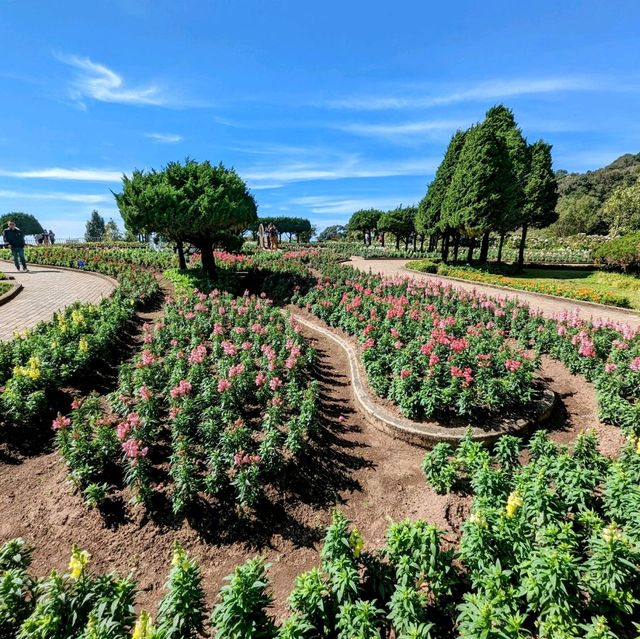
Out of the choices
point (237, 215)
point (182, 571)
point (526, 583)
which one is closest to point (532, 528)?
point (526, 583)

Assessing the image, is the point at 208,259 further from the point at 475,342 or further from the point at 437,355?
the point at 475,342

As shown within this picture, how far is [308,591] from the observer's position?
123 inches

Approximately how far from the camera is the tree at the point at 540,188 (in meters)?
25.9

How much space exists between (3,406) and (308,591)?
665cm

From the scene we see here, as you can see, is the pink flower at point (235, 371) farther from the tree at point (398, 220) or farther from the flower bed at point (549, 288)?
the tree at point (398, 220)

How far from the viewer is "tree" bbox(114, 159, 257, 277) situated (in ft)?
45.3

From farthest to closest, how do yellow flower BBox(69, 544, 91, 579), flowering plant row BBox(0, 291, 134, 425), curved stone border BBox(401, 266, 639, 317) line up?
curved stone border BBox(401, 266, 639, 317) < flowering plant row BBox(0, 291, 134, 425) < yellow flower BBox(69, 544, 91, 579)

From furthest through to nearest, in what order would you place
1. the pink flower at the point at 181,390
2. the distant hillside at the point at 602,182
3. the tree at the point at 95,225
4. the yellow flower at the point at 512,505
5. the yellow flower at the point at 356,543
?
the tree at the point at 95,225 < the distant hillside at the point at 602,182 < the pink flower at the point at 181,390 < the yellow flower at the point at 512,505 < the yellow flower at the point at 356,543

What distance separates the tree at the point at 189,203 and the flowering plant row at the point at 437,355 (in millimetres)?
5639

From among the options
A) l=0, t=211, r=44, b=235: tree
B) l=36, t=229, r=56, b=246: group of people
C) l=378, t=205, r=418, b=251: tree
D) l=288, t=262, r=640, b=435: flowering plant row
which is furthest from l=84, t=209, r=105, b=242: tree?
l=288, t=262, r=640, b=435: flowering plant row

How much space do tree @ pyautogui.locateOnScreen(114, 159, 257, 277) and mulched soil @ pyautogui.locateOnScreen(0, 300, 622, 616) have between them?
33.0 ft

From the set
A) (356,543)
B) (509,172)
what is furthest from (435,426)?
(509,172)

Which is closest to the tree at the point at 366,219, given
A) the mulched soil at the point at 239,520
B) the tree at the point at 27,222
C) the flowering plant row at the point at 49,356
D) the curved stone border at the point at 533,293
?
the curved stone border at the point at 533,293

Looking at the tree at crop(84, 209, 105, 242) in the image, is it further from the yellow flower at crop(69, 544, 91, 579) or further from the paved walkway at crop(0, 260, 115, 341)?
the yellow flower at crop(69, 544, 91, 579)
